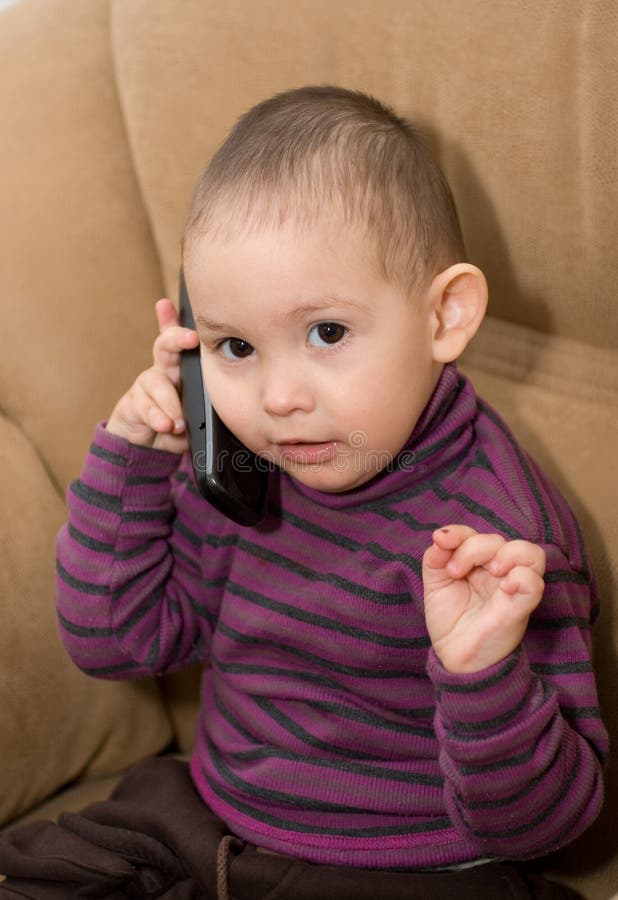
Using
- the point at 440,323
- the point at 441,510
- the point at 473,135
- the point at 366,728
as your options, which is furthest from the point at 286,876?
the point at 473,135

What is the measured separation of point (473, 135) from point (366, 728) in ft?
1.76

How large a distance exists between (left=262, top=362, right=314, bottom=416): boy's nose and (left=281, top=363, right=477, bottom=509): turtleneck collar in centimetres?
13

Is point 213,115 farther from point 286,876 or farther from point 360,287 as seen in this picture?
point 286,876

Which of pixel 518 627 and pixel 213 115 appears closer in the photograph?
pixel 518 627

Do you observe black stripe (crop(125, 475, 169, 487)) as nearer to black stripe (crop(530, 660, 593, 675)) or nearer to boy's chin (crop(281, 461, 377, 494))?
boy's chin (crop(281, 461, 377, 494))

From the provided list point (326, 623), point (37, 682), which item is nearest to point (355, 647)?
point (326, 623)

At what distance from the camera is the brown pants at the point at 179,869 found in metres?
0.94

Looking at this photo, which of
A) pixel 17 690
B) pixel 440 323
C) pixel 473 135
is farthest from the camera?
pixel 17 690

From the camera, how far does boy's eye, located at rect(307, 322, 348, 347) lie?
866mm

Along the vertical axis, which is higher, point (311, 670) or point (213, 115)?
point (213, 115)

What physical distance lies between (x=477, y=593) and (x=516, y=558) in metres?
0.05

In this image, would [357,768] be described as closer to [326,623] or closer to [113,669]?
[326,623]

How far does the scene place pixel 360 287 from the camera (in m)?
0.86

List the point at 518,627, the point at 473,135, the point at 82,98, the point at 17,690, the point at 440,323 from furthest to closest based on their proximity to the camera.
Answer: the point at 82,98
the point at 17,690
the point at 473,135
the point at 440,323
the point at 518,627
